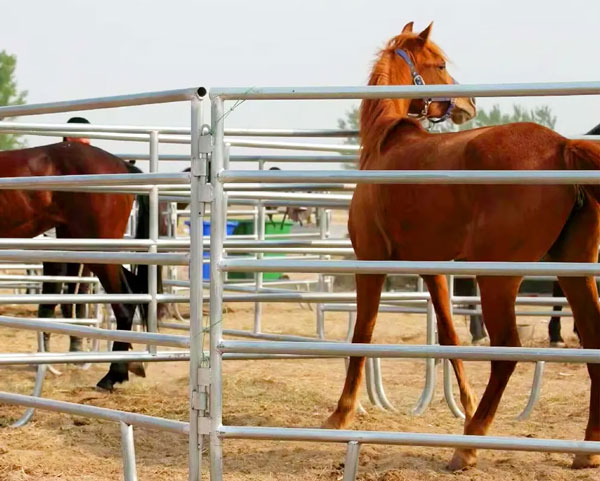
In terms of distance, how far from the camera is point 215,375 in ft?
9.78

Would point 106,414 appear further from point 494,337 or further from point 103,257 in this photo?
point 494,337

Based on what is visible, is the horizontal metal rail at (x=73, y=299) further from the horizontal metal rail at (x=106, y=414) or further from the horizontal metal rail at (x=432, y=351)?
the horizontal metal rail at (x=432, y=351)

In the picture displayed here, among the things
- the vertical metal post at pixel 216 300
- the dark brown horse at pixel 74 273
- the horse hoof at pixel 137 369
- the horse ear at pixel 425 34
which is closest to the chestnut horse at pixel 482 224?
the horse ear at pixel 425 34

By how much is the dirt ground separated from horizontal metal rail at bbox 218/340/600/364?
0.90 m

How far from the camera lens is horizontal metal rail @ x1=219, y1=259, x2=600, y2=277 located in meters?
2.80

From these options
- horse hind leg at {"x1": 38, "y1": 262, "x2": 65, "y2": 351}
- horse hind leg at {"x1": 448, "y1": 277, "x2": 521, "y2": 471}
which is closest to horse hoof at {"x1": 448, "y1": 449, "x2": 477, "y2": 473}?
horse hind leg at {"x1": 448, "y1": 277, "x2": 521, "y2": 471}

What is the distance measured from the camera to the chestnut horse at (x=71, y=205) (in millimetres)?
6816

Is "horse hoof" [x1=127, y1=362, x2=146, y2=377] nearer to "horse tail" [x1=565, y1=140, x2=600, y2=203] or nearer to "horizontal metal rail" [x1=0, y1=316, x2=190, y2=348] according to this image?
"horizontal metal rail" [x1=0, y1=316, x2=190, y2=348]

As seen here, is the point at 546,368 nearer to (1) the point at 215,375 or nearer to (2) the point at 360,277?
(2) the point at 360,277

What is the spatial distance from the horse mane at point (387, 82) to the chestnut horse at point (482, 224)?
0.07 feet

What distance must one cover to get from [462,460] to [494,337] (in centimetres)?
54

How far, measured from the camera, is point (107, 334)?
10.7 feet

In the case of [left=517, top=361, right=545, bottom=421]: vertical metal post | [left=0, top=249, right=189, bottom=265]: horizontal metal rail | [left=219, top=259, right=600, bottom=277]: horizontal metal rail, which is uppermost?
[left=219, top=259, right=600, bottom=277]: horizontal metal rail

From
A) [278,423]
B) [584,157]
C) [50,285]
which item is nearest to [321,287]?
[50,285]
